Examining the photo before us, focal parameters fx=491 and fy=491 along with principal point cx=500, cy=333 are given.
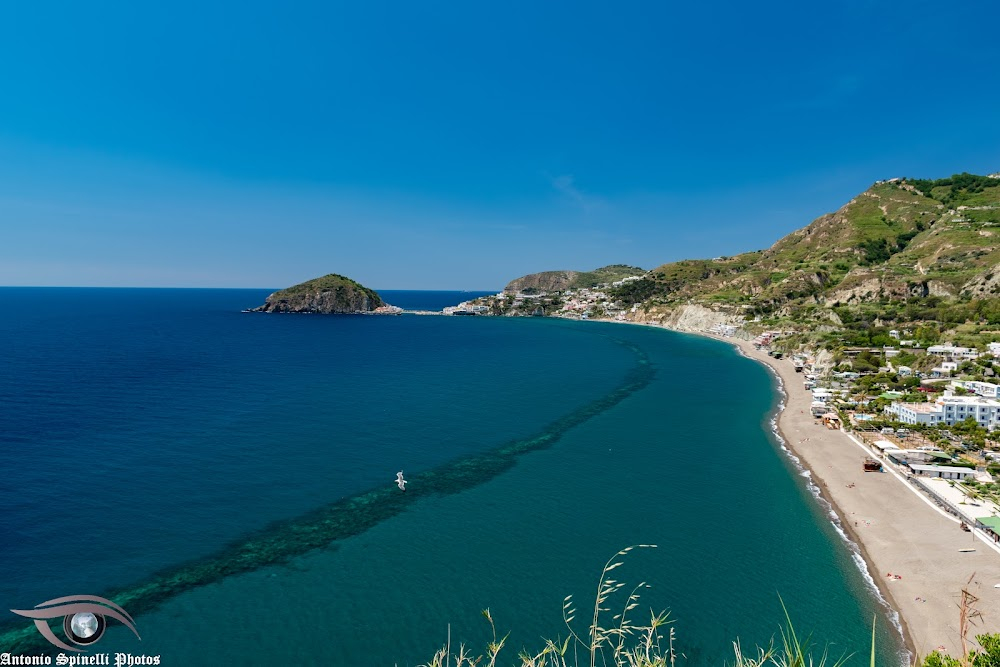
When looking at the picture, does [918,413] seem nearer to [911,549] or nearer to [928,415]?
[928,415]

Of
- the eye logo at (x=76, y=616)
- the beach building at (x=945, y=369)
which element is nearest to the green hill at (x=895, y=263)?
the beach building at (x=945, y=369)

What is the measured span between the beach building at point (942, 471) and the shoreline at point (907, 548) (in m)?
2.07

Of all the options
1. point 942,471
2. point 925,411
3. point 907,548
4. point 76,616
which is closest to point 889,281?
point 925,411

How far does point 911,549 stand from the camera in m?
30.7

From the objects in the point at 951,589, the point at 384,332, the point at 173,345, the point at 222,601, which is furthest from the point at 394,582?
the point at 384,332

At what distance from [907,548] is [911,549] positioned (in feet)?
0.67

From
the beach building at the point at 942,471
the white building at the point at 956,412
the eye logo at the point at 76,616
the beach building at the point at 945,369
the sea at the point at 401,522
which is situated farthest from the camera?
the beach building at the point at 945,369

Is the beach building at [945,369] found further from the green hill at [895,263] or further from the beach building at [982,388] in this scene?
the green hill at [895,263]

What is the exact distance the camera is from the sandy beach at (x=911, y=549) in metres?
24.8

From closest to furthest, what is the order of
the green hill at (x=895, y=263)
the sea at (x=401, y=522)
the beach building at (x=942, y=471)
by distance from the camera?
the sea at (x=401, y=522) < the beach building at (x=942, y=471) < the green hill at (x=895, y=263)

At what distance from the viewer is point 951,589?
2680 centimetres

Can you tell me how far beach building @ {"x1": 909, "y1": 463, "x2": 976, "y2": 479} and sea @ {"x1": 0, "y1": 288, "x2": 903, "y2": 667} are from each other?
30.2 ft

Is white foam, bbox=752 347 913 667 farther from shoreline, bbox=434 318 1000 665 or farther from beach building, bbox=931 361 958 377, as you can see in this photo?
beach building, bbox=931 361 958 377

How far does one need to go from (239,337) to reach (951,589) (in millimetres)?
133151
